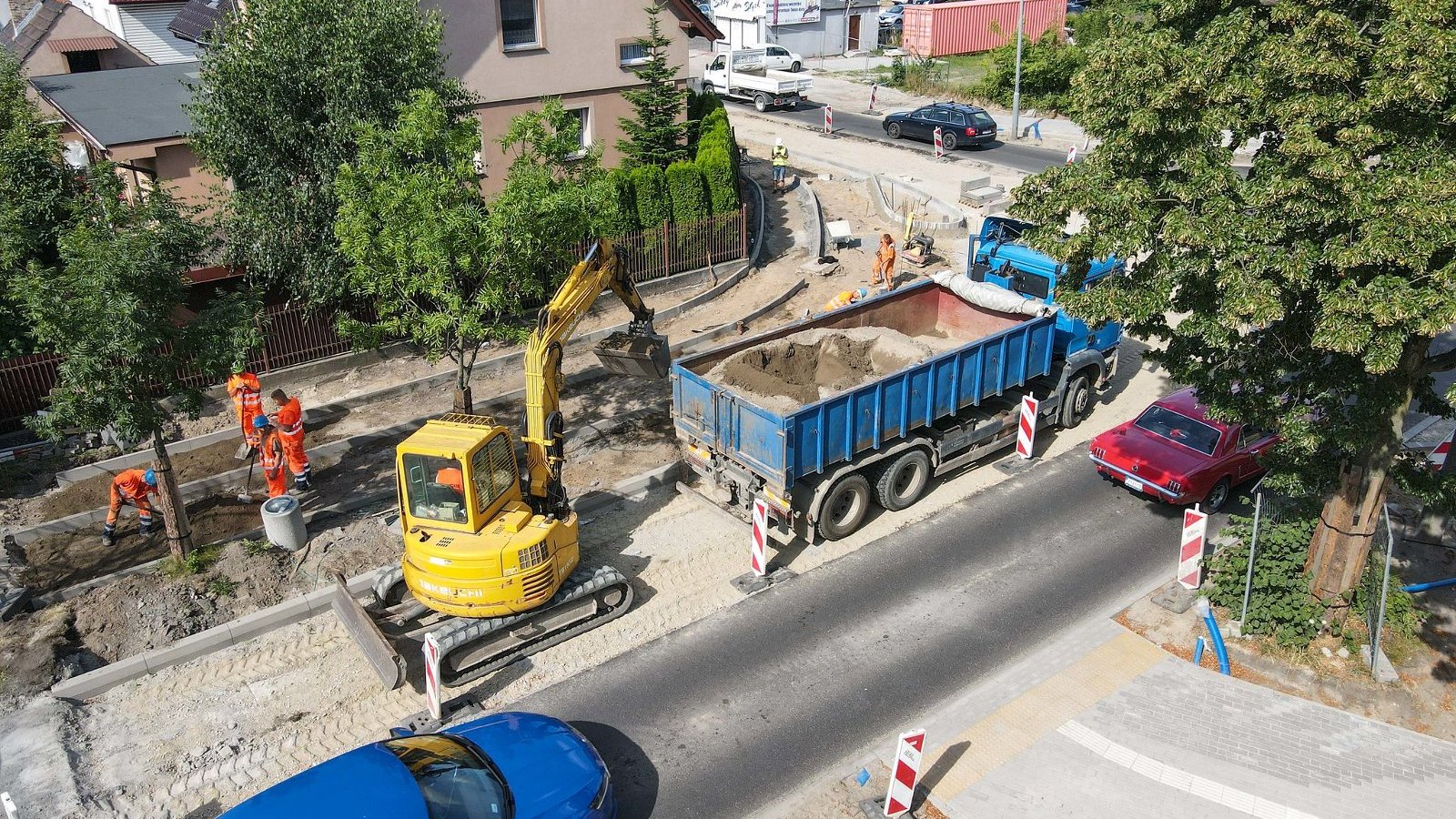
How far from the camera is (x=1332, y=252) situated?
9.00 meters

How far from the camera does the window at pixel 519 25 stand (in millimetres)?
22750

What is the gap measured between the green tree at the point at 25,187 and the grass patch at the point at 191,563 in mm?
5220

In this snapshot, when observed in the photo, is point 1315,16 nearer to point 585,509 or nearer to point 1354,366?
point 1354,366

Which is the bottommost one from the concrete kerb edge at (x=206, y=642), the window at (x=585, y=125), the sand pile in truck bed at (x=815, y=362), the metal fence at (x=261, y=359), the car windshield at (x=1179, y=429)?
the concrete kerb edge at (x=206, y=642)

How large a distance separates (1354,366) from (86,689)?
1358 cm

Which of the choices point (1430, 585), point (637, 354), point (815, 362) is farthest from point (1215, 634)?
point (637, 354)

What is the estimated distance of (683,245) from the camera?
902 inches

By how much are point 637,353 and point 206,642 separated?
5963 millimetres

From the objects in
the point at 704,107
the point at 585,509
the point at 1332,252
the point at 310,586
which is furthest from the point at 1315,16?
the point at 704,107

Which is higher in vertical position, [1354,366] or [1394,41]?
[1394,41]

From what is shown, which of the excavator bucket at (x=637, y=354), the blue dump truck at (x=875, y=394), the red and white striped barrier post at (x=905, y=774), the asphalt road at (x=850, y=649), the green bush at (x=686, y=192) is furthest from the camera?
the green bush at (x=686, y=192)

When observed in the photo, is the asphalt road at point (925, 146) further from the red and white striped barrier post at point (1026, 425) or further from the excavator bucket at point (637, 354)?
the excavator bucket at point (637, 354)

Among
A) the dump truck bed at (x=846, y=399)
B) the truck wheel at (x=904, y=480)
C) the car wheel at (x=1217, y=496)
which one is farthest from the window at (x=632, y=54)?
the car wheel at (x=1217, y=496)

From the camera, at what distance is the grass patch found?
12766mm
